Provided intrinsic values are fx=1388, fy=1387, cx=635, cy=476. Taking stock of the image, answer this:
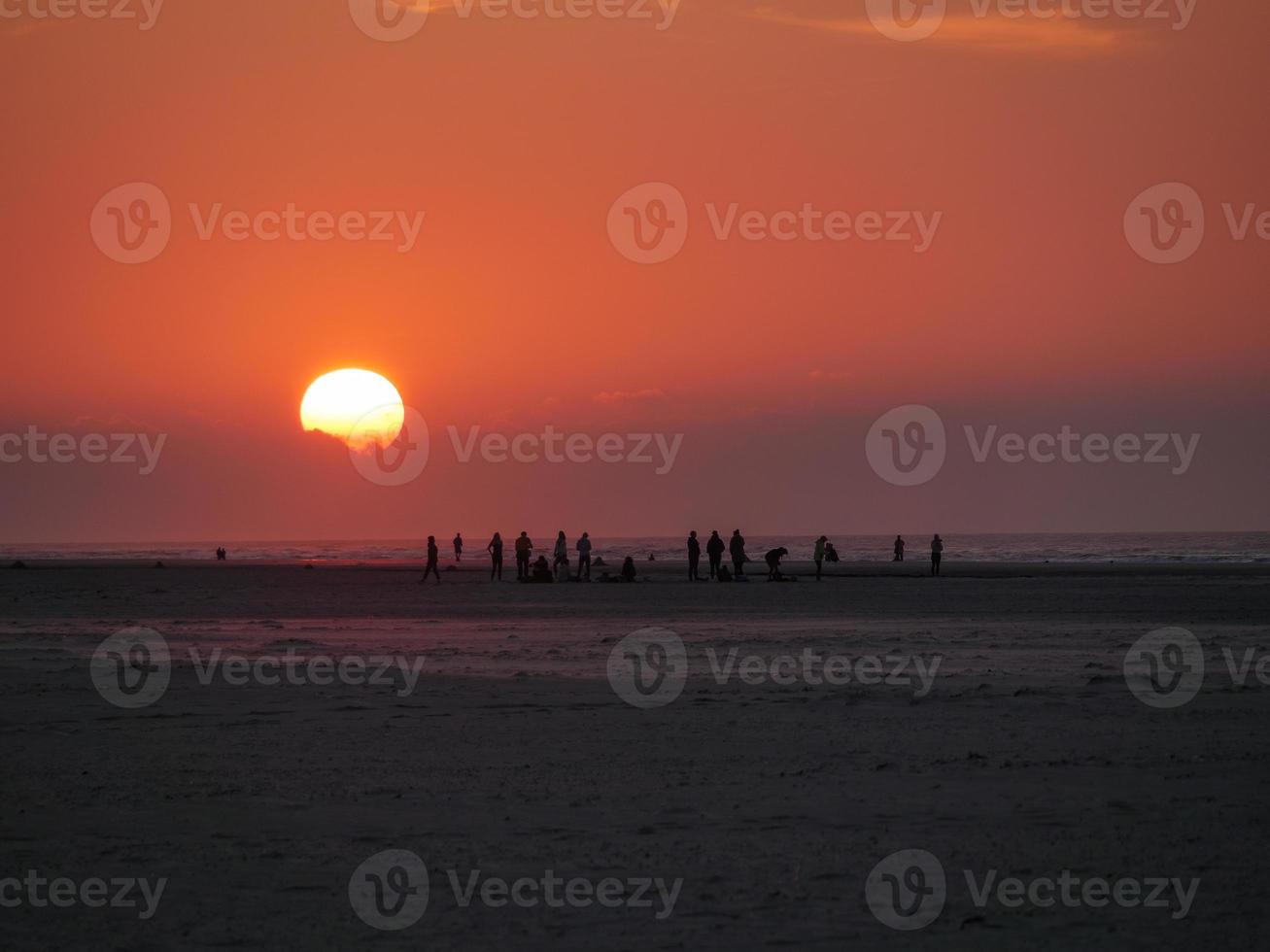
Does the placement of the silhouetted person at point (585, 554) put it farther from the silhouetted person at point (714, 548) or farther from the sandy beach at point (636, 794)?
the sandy beach at point (636, 794)

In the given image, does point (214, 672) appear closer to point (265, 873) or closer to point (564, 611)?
point (265, 873)

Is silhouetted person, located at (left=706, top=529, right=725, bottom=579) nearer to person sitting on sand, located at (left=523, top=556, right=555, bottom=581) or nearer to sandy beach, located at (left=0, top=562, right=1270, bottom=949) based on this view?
person sitting on sand, located at (left=523, top=556, right=555, bottom=581)

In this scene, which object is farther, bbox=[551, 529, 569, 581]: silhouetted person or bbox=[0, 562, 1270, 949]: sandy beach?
bbox=[551, 529, 569, 581]: silhouetted person

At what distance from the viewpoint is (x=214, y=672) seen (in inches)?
762

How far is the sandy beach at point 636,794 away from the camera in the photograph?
804 cm

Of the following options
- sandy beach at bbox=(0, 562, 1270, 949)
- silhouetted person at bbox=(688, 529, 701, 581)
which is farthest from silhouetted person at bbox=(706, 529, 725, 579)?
sandy beach at bbox=(0, 562, 1270, 949)

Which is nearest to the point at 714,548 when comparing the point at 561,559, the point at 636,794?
the point at 561,559

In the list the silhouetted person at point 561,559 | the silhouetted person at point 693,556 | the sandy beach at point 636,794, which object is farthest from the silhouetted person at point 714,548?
the sandy beach at point 636,794

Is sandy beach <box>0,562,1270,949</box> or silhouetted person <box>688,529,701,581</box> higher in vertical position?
silhouetted person <box>688,529,701,581</box>

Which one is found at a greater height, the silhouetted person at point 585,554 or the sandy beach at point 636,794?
the silhouetted person at point 585,554

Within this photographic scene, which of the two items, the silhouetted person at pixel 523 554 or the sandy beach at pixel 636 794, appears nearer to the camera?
the sandy beach at pixel 636 794

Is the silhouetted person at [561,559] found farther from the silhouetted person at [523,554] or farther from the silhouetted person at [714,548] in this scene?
the silhouetted person at [714,548]

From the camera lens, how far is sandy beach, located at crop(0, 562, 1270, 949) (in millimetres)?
8039

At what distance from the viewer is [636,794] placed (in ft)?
37.1
